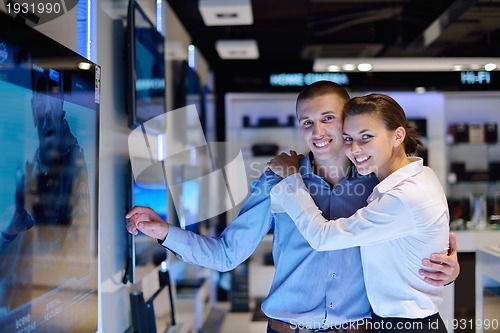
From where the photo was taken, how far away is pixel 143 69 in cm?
294

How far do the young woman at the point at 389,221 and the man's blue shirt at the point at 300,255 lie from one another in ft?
0.30

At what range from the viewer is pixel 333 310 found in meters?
2.05

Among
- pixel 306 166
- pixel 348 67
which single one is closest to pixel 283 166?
pixel 306 166

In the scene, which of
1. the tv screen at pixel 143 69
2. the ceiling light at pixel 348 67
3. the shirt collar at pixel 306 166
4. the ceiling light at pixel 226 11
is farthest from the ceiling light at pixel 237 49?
the shirt collar at pixel 306 166

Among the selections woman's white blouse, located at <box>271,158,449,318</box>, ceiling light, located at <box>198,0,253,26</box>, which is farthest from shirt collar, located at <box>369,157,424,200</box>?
ceiling light, located at <box>198,0,253,26</box>

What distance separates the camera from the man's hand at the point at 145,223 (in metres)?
1.95

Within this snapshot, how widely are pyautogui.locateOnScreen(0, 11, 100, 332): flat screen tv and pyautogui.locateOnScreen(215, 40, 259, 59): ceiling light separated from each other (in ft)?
12.2

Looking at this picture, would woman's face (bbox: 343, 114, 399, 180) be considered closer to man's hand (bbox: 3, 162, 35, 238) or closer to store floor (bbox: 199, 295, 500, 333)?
man's hand (bbox: 3, 162, 35, 238)

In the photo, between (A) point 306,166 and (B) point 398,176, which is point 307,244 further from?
(B) point 398,176

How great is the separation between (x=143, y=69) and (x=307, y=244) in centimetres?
140

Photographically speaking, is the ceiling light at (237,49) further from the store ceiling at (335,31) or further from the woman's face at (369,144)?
the woman's face at (369,144)

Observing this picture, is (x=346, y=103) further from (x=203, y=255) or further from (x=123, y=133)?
(x=123, y=133)

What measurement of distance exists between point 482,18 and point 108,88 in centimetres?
288

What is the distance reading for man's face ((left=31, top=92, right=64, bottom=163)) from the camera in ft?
5.10
